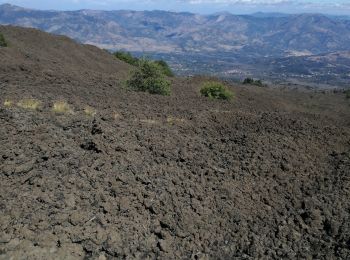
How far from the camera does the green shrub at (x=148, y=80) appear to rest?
28047 mm

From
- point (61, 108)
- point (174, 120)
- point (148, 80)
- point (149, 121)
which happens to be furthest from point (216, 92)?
point (61, 108)

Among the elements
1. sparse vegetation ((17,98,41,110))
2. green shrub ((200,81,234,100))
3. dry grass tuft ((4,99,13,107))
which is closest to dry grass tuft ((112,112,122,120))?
sparse vegetation ((17,98,41,110))

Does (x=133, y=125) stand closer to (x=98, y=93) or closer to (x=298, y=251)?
(x=298, y=251)

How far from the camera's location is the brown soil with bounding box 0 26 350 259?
8914 millimetres

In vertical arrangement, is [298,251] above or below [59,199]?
below

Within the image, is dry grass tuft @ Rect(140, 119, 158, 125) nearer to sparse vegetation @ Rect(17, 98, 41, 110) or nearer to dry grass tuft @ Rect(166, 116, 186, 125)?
dry grass tuft @ Rect(166, 116, 186, 125)

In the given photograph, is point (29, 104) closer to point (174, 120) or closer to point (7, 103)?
point (7, 103)

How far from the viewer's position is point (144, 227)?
30.9 feet

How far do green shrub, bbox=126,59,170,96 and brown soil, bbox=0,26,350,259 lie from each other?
11.9 metres

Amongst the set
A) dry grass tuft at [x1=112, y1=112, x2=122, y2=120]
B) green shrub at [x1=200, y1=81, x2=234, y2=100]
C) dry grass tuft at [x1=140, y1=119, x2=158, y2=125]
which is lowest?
green shrub at [x1=200, y1=81, x2=234, y2=100]

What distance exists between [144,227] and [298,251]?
10.8ft

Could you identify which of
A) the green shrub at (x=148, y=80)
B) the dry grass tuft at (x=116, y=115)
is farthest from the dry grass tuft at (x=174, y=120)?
the green shrub at (x=148, y=80)

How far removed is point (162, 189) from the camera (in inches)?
418

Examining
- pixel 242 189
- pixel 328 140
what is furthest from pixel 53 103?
pixel 328 140
